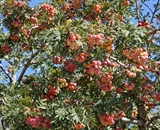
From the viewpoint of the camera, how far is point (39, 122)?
476cm

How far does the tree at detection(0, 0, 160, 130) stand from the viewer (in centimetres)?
464

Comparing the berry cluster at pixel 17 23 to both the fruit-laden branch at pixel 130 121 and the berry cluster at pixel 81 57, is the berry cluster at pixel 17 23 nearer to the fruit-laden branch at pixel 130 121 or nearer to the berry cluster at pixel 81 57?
the berry cluster at pixel 81 57

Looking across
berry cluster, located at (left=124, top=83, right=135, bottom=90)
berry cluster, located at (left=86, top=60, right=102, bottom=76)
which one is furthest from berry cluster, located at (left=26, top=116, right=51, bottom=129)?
berry cluster, located at (left=124, top=83, right=135, bottom=90)

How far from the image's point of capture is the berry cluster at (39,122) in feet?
15.5

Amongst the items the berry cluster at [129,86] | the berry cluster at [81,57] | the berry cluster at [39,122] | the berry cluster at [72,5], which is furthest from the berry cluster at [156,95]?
the berry cluster at [72,5]

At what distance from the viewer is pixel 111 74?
5035 mm

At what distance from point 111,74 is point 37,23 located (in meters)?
2.50

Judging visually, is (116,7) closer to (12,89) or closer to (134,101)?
(134,101)

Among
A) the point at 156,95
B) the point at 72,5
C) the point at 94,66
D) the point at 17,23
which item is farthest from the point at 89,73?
the point at 17,23

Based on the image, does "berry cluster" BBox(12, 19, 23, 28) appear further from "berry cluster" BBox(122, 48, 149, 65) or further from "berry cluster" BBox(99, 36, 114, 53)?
"berry cluster" BBox(122, 48, 149, 65)

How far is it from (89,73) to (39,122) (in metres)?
0.94

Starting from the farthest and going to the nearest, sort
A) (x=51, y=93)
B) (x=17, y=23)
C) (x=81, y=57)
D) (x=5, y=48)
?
(x=5, y=48)
(x=17, y=23)
(x=51, y=93)
(x=81, y=57)

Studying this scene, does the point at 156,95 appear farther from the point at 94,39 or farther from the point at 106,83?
the point at 94,39

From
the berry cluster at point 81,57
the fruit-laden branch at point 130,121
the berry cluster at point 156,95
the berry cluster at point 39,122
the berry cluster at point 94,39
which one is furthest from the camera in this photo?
the fruit-laden branch at point 130,121
